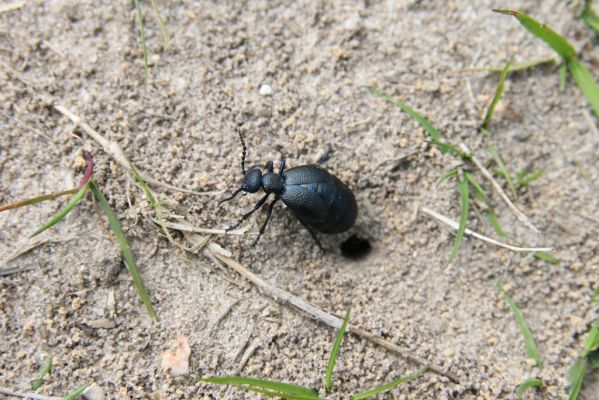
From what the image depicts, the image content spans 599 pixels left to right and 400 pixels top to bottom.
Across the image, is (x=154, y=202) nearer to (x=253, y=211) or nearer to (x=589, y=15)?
(x=253, y=211)

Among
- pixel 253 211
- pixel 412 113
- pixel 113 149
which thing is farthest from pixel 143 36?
pixel 412 113

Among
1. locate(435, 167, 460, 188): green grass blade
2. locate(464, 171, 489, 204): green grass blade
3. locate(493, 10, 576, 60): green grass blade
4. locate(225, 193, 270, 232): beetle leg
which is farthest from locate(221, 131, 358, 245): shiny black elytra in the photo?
locate(493, 10, 576, 60): green grass blade

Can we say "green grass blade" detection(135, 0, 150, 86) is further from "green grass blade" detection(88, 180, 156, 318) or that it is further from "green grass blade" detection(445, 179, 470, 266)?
"green grass blade" detection(445, 179, 470, 266)

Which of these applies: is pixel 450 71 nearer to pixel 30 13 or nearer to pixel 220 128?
pixel 220 128

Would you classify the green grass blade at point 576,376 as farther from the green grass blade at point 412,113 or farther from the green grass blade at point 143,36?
the green grass blade at point 143,36

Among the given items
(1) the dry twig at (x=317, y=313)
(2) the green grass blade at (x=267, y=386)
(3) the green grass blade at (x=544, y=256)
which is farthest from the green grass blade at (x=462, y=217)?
(2) the green grass blade at (x=267, y=386)
